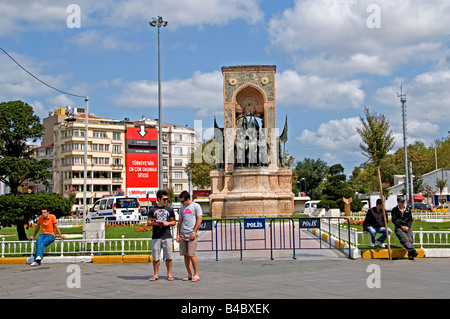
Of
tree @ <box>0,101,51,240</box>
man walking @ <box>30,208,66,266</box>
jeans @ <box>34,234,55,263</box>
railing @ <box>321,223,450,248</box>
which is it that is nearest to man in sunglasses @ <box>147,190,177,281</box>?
man walking @ <box>30,208,66,266</box>

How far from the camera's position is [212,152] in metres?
67.0

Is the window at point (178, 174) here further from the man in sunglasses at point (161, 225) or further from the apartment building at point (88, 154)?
the man in sunglasses at point (161, 225)

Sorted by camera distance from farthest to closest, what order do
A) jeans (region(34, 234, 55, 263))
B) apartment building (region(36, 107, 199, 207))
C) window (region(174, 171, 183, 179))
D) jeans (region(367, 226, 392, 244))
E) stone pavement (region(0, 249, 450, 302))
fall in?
window (region(174, 171, 183, 179))
apartment building (region(36, 107, 199, 207))
jeans (region(367, 226, 392, 244))
jeans (region(34, 234, 55, 263))
stone pavement (region(0, 249, 450, 302))

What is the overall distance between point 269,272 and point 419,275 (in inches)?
121

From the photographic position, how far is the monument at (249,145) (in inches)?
1280

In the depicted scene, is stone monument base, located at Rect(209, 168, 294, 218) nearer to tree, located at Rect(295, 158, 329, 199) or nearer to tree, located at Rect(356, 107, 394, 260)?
tree, located at Rect(356, 107, 394, 260)

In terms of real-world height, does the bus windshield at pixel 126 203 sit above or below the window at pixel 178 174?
below

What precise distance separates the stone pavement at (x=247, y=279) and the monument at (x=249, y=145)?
18975 millimetres

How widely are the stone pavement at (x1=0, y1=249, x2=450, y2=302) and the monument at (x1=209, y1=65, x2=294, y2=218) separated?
18975 mm

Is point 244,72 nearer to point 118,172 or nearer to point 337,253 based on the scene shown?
point 337,253

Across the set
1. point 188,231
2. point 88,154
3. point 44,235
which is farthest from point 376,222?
point 88,154

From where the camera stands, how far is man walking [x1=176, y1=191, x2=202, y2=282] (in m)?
9.83

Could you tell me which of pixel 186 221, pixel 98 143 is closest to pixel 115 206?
pixel 186 221

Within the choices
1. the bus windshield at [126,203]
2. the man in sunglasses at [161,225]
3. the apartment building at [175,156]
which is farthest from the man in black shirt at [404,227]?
the apartment building at [175,156]
